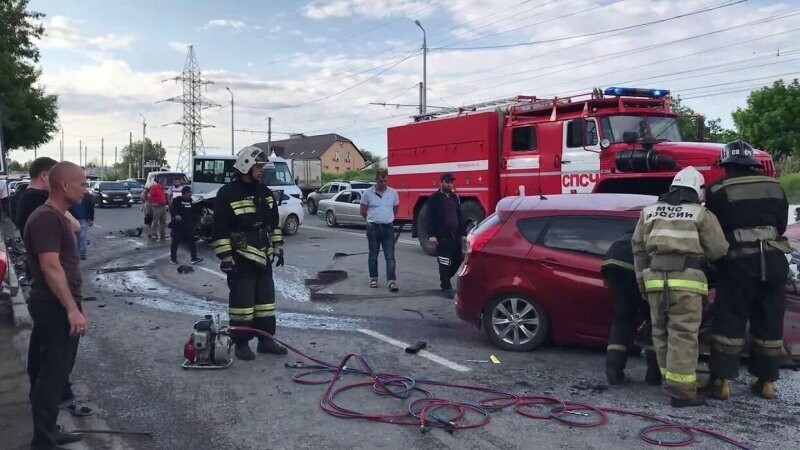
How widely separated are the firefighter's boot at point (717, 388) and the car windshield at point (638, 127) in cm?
715

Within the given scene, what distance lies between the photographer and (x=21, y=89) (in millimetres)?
33625

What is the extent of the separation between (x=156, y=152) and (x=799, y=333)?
447 feet

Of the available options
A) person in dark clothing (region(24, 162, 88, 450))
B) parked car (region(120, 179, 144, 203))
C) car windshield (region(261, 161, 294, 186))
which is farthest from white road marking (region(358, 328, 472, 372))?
parked car (region(120, 179, 144, 203))

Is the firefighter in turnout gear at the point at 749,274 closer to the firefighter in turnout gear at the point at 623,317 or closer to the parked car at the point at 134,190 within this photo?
the firefighter in turnout gear at the point at 623,317

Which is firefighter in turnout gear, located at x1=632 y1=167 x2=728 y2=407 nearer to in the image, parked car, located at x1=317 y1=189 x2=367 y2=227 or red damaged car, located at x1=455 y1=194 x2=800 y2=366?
red damaged car, located at x1=455 y1=194 x2=800 y2=366

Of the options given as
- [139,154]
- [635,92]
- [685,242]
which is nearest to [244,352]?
[685,242]

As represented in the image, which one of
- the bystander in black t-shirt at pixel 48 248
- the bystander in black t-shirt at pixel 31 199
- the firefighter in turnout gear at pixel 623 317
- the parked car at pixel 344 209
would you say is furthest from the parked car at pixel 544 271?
the parked car at pixel 344 209

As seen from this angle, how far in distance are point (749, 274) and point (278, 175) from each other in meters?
18.1

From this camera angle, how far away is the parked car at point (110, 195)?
1412 inches

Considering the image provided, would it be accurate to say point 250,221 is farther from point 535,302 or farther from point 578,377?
point 578,377

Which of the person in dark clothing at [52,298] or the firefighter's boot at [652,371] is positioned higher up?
the person in dark clothing at [52,298]

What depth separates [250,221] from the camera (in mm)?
6305

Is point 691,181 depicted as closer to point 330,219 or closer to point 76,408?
point 76,408

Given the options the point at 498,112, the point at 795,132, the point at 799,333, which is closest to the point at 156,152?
the point at 795,132
